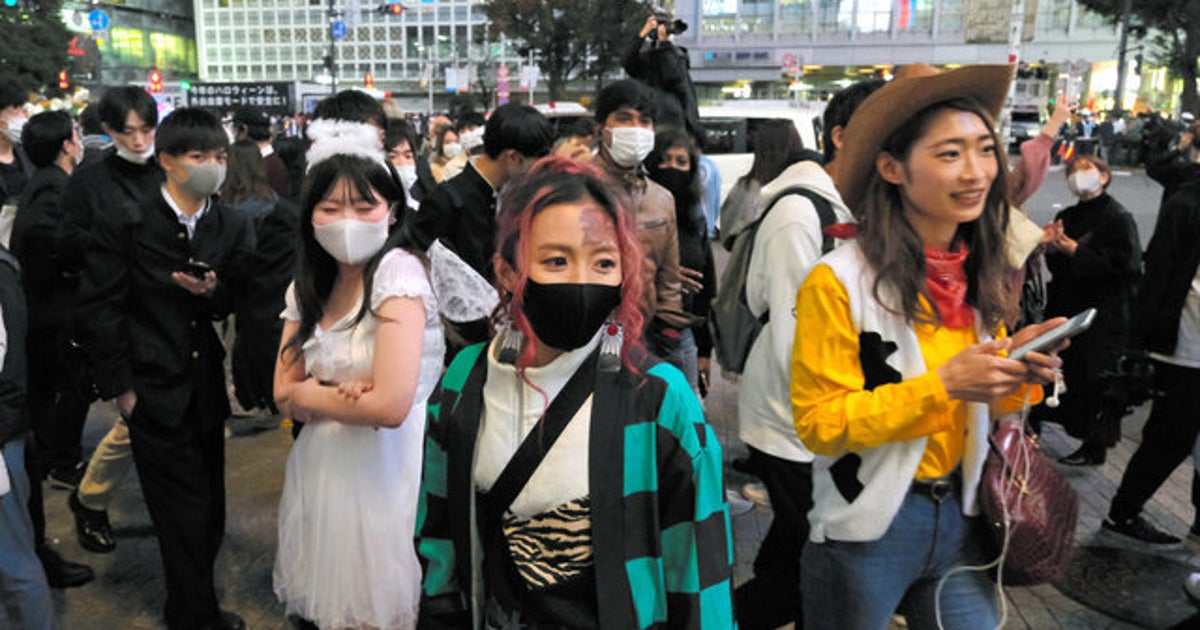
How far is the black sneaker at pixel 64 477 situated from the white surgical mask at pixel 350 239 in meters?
3.47

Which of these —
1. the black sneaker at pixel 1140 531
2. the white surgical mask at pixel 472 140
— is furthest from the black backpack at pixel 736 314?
the white surgical mask at pixel 472 140

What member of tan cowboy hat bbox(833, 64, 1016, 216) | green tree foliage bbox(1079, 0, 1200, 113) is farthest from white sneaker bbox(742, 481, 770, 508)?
green tree foliage bbox(1079, 0, 1200, 113)

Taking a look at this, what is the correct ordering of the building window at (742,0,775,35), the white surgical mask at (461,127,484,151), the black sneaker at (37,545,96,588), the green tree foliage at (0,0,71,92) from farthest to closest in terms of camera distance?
the building window at (742,0,775,35) < the green tree foliage at (0,0,71,92) < the white surgical mask at (461,127,484,151) < the black sneaker at (37,545,96,588)

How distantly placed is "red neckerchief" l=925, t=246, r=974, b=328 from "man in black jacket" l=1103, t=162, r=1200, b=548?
8.96ft

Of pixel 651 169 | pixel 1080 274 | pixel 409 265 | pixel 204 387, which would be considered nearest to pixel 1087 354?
pixel 1080 274

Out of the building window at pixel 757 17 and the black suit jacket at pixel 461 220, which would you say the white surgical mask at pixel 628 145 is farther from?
the building window at pixel 757 17

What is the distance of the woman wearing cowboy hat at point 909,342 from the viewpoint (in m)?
1.96

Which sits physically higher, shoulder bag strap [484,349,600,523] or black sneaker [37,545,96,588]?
shoulder bag strap [484,349,600,523]

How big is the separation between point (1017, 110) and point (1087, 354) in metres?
40.0

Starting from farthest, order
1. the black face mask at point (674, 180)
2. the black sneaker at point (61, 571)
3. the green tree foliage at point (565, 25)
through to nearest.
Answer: the green tree foliage at point (565, 25)
the black face mask at point (674, 180)
the black sneaker at point (61, 571)

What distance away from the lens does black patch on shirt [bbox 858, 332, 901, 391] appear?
197 centimetres

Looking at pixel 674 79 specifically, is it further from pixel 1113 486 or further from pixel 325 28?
pixel 325 28

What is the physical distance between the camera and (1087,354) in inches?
206

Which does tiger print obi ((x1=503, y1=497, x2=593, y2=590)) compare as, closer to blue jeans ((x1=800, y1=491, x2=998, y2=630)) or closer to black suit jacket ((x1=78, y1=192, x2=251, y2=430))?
blue jeans ((x1=800, y1=491, x2=998, y2=630))
